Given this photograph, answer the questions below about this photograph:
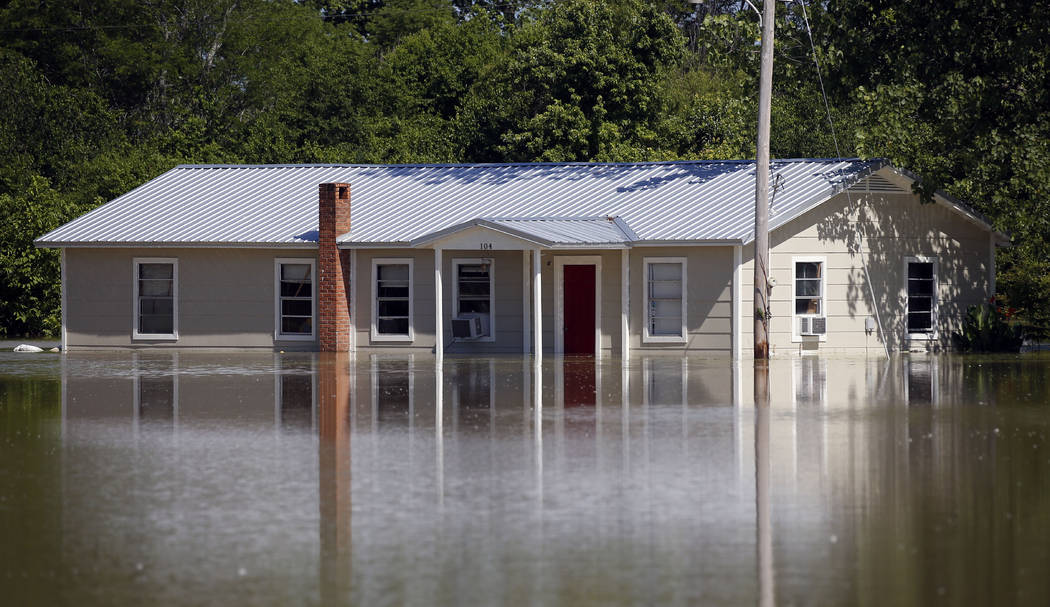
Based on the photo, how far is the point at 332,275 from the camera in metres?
30.7

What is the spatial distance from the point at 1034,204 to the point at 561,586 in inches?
964

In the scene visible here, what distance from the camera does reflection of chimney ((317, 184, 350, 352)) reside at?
101 ft

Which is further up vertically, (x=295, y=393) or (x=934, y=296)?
(x=934, y=296)

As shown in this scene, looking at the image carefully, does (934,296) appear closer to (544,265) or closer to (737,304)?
(737,304)

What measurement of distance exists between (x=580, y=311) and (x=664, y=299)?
1.95 metres

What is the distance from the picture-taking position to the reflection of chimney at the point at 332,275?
30.8 m

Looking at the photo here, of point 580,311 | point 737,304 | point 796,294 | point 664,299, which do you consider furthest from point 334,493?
point 796,294

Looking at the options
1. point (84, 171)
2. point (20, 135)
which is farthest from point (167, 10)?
point (84, 171)

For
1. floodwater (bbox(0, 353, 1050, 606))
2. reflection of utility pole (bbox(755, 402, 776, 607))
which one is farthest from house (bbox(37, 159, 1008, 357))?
reflection of utility pole (bbox(755, 402, 776, 607))

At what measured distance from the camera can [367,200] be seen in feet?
110

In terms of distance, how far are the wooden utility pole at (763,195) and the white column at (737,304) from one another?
981 millimetres

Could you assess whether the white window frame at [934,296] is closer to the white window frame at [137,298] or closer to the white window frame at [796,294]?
the white window frame at [796,294]

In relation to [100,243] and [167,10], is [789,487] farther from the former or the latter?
[167,10]

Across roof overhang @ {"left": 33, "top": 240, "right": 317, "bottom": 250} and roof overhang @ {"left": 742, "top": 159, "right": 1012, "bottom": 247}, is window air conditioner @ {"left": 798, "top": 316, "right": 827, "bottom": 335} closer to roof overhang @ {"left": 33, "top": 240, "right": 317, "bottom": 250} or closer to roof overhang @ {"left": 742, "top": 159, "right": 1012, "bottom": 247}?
roof overhang @ {"left": 742, "top": 159, "right": 1012, "bottom": 247}
